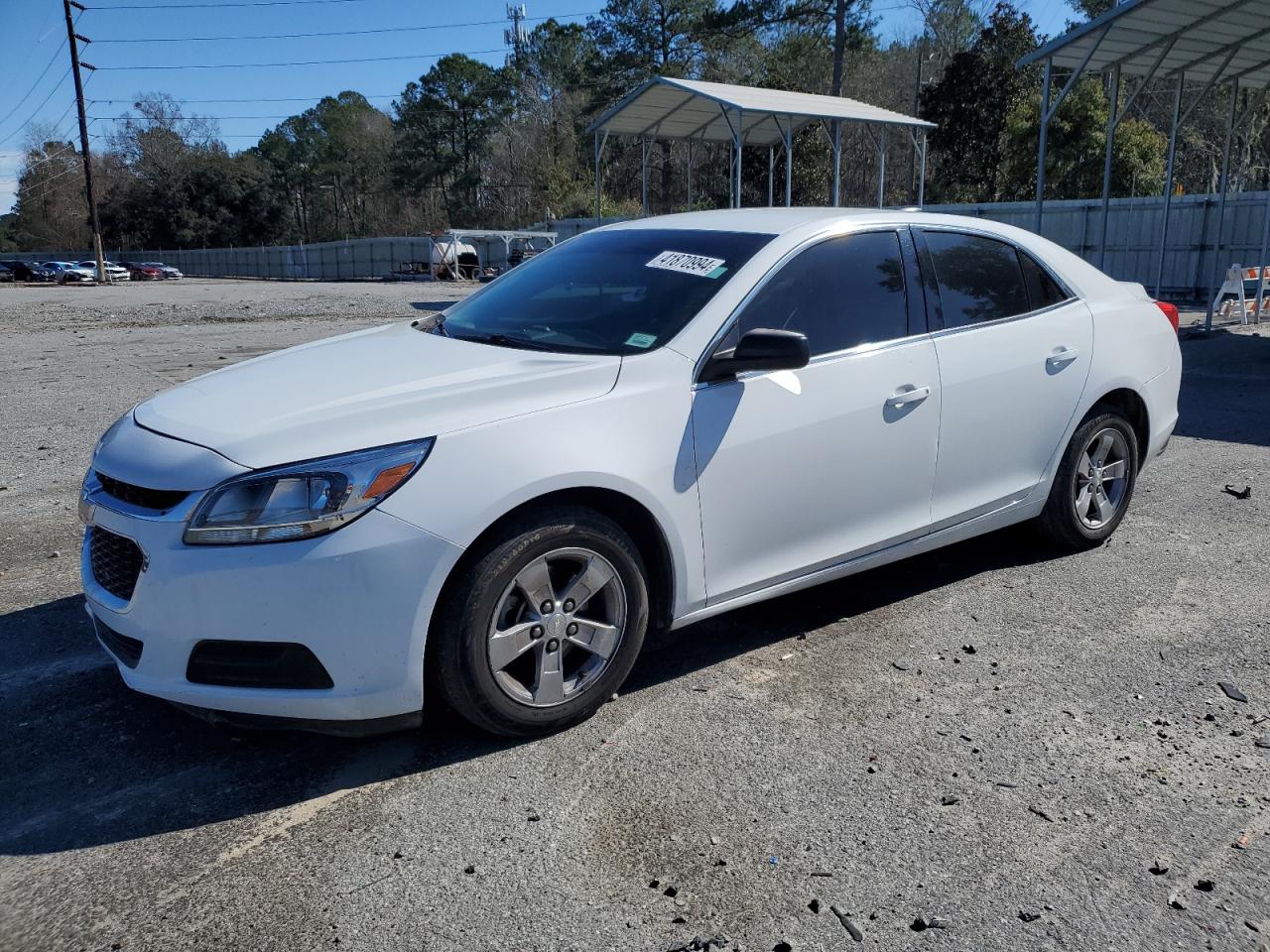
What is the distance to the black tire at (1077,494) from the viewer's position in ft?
15.8

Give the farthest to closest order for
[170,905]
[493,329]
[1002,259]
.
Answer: [1002,259]
[493,329]
[170,905]

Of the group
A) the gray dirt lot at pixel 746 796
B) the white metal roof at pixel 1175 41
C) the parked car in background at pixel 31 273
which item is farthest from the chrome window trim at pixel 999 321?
the parked car in background at pixel 31 273

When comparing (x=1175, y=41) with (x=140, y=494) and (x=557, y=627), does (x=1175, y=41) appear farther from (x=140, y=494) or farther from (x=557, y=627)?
(x=140, y=494)

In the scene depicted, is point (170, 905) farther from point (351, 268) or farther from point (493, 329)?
point (351, 268)

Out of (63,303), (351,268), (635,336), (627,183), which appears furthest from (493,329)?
(627,183)

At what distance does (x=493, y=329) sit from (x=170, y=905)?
7.75 ft

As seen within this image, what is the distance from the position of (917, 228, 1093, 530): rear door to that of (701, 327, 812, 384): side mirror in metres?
0.96

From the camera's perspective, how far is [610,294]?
4.05 metres

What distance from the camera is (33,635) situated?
4.20 meters

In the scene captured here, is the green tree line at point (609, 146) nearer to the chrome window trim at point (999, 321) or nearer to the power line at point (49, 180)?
the power line at point (49, 180)

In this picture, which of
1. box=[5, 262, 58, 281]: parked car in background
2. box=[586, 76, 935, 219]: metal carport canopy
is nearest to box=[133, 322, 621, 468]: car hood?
box=[586, 76, 935, 219]: metal carport canopy

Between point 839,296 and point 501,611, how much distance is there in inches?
74.2

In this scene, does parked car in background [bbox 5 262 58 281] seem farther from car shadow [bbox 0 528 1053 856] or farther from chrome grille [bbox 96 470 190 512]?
chrome grille [bbox 96 470 190 512]

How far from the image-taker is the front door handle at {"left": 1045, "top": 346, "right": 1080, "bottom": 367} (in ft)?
15.1
